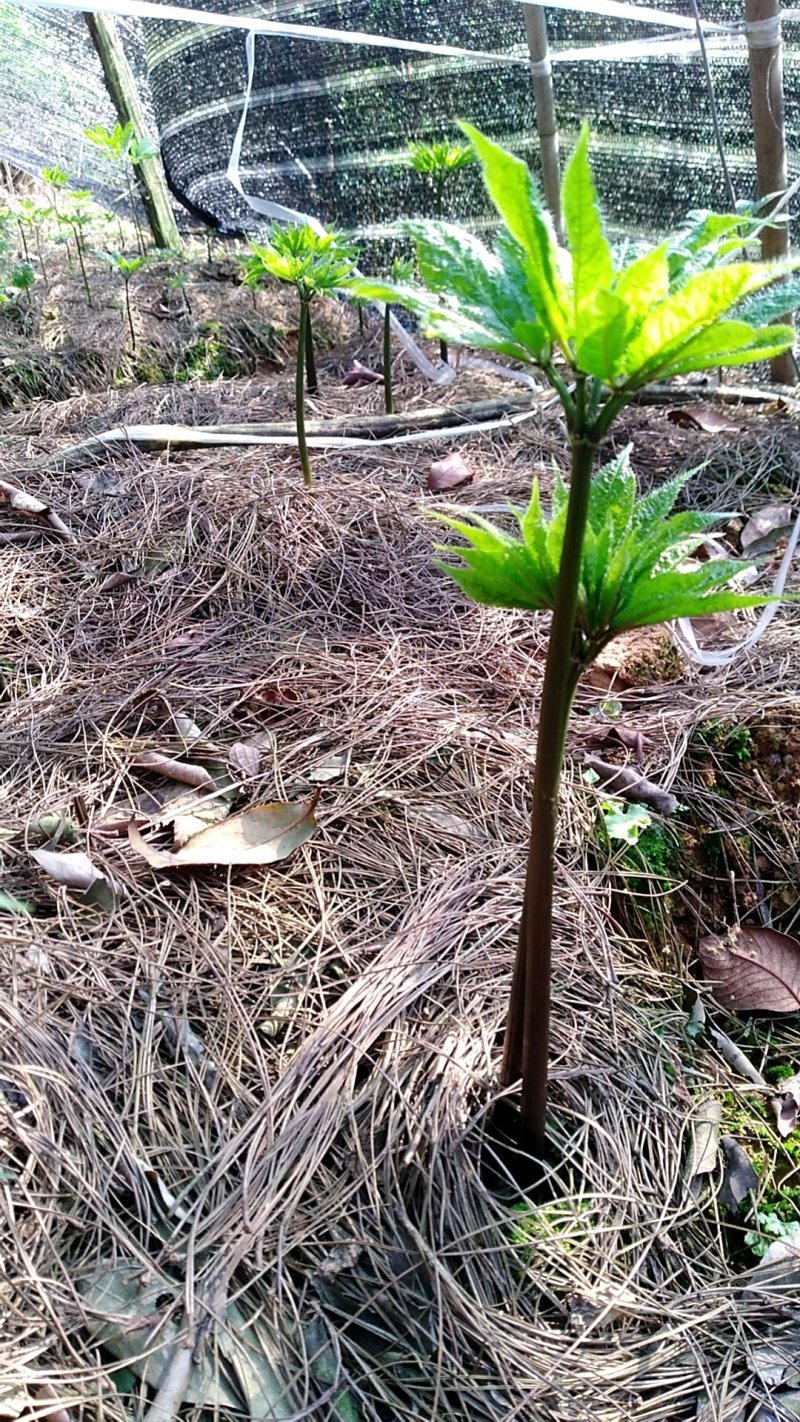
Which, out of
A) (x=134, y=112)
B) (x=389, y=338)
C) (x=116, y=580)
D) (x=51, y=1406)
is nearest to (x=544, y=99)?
(x=389, y=338)

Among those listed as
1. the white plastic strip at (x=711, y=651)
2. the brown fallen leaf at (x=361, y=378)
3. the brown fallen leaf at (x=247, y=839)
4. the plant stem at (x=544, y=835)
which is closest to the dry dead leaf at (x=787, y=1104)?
the plant stem at (x=544, y=835)

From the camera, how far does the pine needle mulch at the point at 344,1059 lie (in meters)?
1.01

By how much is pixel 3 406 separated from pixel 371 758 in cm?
267

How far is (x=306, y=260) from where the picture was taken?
7.54ft

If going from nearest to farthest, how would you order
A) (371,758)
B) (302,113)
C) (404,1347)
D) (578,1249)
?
(404,1347), (578,1249), (371,758), (302,113)

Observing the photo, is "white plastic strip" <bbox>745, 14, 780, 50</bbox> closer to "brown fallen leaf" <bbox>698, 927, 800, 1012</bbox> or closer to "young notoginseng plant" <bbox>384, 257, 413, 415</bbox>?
"young notoginseng plant" <bbox>384, 257, 413, 415</bbox>

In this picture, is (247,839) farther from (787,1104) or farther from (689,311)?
(689,311)

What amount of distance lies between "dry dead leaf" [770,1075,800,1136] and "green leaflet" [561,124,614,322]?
47.0 inches

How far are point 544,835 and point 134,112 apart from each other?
4.85 m

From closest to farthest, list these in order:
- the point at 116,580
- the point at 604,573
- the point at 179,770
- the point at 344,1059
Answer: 1. the point at 604,573
2. the point at 344,1059
3. the point at 179,770
4. the point at 116,580

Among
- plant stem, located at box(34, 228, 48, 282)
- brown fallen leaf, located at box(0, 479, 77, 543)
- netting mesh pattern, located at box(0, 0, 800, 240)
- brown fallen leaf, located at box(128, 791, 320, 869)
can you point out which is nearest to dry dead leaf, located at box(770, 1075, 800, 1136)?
brown fallen leaf, located at box(128, 791, 320, 869)

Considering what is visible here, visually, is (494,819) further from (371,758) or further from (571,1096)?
(571,1096)

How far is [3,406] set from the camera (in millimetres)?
3508

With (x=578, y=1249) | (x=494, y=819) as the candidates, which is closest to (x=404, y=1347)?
(x=578, y=1249)
